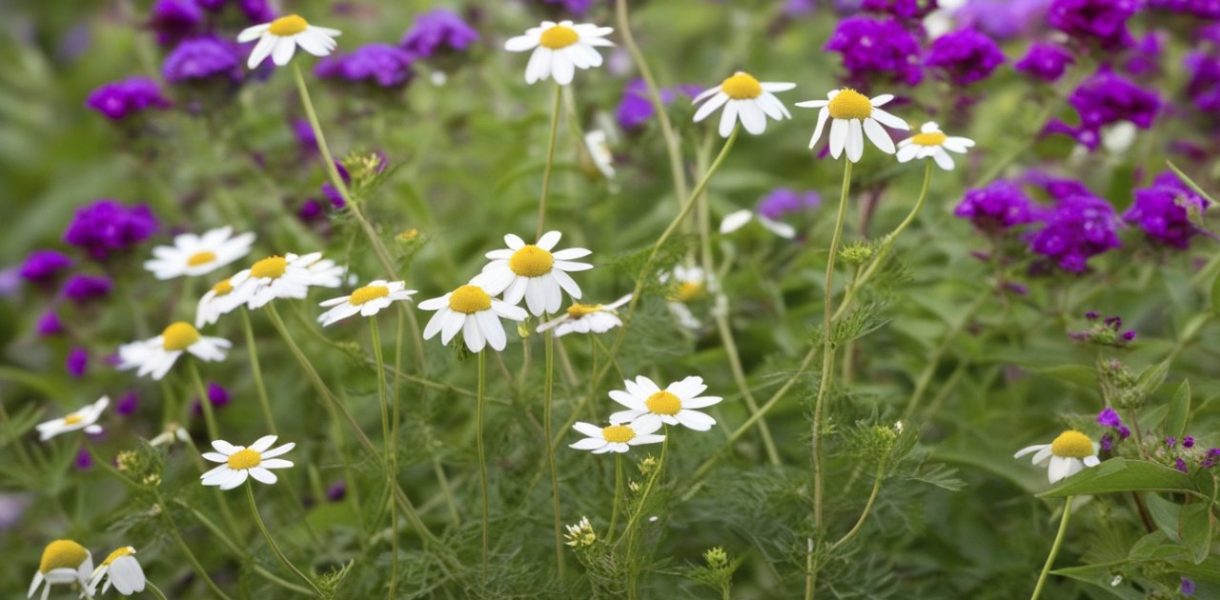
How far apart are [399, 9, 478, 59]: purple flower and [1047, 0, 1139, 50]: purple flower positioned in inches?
40.0

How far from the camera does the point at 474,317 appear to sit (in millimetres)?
1259

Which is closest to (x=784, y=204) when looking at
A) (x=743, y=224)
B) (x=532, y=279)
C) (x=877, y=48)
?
(x=743, y=224)

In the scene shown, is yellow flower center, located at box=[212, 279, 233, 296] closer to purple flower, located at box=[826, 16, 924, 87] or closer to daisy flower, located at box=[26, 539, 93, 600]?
daisy flower, located at box=[26, 539, 93, 600]

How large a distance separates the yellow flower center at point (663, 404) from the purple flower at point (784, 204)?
42.2 inches

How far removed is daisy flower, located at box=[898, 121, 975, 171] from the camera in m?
1.39

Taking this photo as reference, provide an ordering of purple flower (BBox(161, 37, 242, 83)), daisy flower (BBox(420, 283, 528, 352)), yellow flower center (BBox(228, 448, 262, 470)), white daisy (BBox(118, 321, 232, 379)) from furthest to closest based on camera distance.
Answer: purple flower (BBox(161, 37, 242, 83)) → white daisy (BBox(118, 321, 232, 379)) → yellow flower center (BBox(228, 448, 262, 470)) → daisy flower (BBox(420, 283, 528, 352))

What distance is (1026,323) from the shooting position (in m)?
1.92

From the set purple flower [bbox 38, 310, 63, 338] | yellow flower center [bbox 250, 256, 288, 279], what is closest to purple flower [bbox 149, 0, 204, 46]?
purple flower [bbox 38, 310, 63, 338]

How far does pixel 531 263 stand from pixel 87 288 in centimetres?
127

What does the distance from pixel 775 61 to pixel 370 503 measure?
168 centimetres

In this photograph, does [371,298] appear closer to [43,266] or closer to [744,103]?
[744,103]

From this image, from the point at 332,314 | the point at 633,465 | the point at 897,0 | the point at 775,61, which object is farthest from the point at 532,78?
the point at 775,61

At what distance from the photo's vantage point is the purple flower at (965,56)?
5.88 feet

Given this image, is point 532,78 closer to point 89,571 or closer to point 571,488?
point 571,488
